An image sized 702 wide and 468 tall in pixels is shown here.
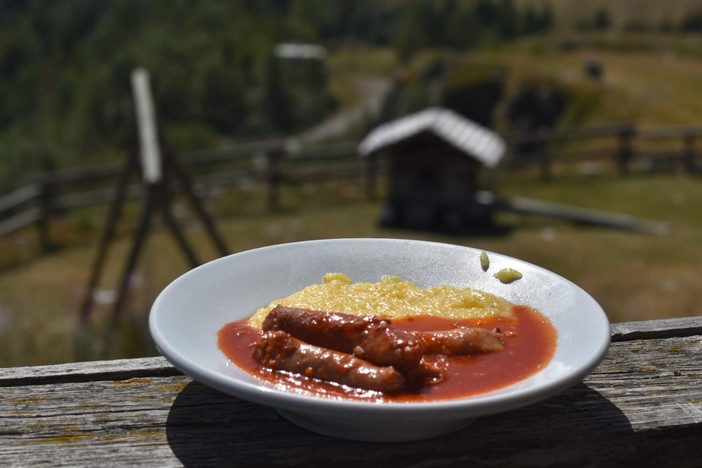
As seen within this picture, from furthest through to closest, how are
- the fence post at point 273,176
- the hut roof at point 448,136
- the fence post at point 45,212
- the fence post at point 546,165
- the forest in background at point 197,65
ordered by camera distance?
the forest in background at point 197,65, the fence post at point 546,165, the fence post at point 273,176, the fence post at point 45,212, the hut roof at point 448,136

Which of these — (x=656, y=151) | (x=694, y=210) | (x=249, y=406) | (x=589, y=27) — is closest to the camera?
(x=249, y=406)

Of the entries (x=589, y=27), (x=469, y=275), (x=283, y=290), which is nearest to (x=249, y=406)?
(x=283, y=290)

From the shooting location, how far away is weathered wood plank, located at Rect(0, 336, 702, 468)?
4.87ft

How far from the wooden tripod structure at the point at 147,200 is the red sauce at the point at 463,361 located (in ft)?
15.7

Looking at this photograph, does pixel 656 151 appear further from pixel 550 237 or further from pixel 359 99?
pixel 359 99

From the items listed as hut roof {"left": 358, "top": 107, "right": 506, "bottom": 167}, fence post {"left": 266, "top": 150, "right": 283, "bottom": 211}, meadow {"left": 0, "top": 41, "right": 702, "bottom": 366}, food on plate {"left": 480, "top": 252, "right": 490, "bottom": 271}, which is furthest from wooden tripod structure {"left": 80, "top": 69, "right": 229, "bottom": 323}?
fence post {"left": 266, "top": 150, "right": 283, "bottom": 211}

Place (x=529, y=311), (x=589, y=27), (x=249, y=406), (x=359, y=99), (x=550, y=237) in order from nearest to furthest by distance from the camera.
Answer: (x=249, y=406) → (x=529, y=311) → (x=550, y=237) → (x=359, y=99) → (x=589, y=27)

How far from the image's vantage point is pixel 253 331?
167cm

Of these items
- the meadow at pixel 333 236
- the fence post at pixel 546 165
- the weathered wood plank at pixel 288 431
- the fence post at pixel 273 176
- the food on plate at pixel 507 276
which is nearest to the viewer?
the weathered wood plank at pixel 288 431

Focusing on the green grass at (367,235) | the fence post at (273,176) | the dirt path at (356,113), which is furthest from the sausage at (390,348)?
the dirt path at (356,113)

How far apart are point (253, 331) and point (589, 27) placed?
30.7m

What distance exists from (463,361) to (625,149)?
16224 mm

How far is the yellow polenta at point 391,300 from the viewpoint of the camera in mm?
1779

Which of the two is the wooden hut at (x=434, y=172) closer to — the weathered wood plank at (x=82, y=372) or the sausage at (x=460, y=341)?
the weathered wood plank at (x=82, y=372)
